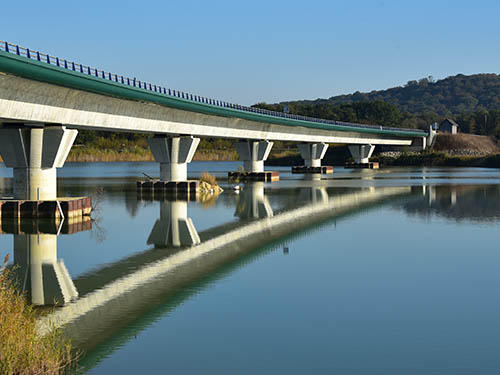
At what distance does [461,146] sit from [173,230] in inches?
6028

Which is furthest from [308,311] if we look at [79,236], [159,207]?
[159,207]

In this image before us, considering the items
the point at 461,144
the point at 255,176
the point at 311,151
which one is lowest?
the point at 255,176

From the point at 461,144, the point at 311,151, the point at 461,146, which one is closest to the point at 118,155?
the point at 311,151

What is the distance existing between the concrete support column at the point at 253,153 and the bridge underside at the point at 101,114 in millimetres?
1624

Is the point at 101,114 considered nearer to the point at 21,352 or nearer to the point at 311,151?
the point at 21,352

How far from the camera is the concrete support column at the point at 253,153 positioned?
100375 millimetres

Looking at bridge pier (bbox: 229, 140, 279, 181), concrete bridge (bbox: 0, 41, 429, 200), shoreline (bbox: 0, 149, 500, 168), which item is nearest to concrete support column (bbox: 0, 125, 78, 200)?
concrete bridge (bbox: 0, 41, 429, 200)

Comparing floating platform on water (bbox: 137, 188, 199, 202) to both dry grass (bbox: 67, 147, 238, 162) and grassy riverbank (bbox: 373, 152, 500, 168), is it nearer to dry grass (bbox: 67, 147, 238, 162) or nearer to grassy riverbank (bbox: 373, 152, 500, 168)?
grassy riverbank (bbox: 373, 152, 500, 168)

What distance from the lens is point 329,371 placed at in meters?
14.2

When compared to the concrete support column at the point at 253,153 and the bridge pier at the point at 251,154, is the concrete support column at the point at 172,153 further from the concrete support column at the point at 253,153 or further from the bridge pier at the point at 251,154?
the concrete support column at the point at 253,153

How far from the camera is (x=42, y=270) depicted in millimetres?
26453

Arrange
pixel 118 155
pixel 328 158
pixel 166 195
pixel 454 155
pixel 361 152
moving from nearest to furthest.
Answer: pixel 166 195
pixel 361 152
pixel 454 155
pixel 118 155
pixel 328 158

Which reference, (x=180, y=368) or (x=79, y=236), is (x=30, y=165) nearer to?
(x=79, y=236)

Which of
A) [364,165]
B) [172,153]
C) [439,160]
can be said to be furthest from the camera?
[439,160]
